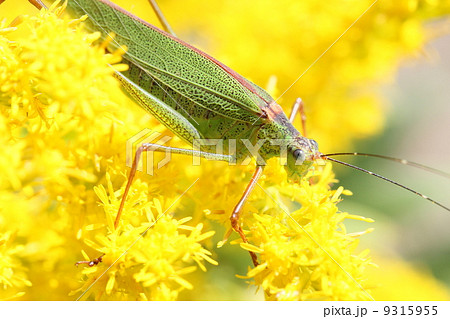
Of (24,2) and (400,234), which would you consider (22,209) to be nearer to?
(24,2)

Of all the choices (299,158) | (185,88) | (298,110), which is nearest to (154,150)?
(185,88)

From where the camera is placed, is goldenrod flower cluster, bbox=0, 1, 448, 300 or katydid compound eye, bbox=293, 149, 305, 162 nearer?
goldenrod flower cluster, bbox=0, 1, 448, 300

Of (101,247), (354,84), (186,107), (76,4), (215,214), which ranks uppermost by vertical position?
(354,84)

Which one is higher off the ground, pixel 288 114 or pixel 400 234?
pixel 288 114

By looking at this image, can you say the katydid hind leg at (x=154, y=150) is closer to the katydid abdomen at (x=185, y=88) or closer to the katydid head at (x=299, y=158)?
the katydid abdomen at (x=185, y=88)

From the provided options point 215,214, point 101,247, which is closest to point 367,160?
point 215,214

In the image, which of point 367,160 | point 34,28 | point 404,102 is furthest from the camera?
point 404,102

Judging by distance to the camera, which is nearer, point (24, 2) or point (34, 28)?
point (34, 28)

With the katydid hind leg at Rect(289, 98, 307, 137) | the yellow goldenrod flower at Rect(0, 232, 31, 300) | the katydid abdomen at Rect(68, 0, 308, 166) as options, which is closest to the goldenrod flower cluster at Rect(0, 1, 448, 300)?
the yellow goldenrod flower at Rect(0, 232, 31, 300)

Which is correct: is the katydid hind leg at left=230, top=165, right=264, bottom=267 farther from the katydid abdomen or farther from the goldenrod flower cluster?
the katydid abdomen

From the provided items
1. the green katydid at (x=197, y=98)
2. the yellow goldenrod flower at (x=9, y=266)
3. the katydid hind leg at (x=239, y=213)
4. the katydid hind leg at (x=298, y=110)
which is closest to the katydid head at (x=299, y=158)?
the green katydid at (x=197, y=98)
